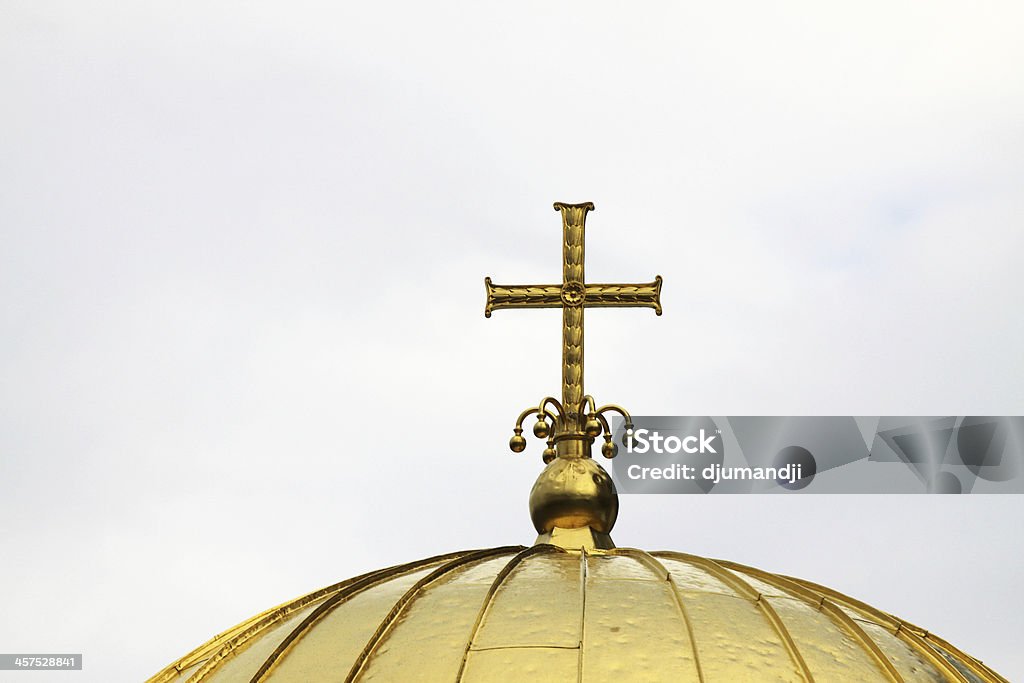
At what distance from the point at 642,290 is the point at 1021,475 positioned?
12.2ft

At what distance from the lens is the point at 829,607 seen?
12984mm

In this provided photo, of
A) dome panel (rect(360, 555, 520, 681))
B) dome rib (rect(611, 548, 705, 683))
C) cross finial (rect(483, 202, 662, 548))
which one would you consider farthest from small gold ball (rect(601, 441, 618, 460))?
dome panel (rect(360, 555, 520, 681))

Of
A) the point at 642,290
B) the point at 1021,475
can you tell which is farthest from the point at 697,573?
the point at 1021,475

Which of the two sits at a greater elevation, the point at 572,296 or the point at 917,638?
the point at 572,296

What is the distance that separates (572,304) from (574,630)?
11.4 ft

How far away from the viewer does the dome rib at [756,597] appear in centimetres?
1196

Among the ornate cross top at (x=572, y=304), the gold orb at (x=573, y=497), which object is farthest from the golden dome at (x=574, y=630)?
the ornate cross top at (x=572, y=304)

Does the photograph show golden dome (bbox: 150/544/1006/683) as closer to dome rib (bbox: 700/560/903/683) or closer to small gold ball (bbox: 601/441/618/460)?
dome rib (bbox: 700/560/903/683)

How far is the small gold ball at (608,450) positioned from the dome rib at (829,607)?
1.41 m

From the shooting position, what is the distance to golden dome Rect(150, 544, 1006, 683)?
1168 cm

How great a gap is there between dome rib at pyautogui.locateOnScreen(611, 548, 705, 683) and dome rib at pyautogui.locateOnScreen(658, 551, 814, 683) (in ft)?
0.74

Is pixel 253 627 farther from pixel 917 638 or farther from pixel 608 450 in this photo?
pixel 917 638

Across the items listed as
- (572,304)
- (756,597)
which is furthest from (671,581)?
(572,304)

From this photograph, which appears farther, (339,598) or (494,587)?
(339,598)
